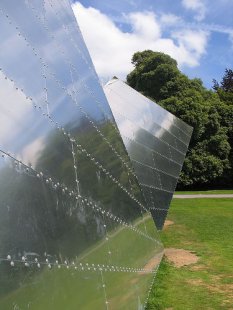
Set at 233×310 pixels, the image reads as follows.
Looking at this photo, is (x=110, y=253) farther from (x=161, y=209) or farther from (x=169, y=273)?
(x=161, y=209)

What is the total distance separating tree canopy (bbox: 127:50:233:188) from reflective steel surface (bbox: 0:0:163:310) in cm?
2708

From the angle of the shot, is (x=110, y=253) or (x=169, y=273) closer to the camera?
(x=110, y=253)

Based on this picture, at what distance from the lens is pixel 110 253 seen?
13.8ft

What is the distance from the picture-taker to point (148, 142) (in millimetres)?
11570

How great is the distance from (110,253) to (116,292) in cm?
43

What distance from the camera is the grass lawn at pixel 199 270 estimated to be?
8.09m

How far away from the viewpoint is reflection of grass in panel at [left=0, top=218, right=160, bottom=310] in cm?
251

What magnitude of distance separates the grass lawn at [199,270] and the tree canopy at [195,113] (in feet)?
41.0

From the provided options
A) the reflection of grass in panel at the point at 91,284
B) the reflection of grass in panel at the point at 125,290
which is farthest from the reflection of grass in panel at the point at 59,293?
the reflection of grass in panel at the point at 125,290

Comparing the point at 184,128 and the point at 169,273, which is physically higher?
the point at 184,128

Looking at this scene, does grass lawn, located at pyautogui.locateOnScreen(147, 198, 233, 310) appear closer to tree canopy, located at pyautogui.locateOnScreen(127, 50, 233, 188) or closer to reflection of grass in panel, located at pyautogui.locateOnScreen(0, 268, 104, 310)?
reflection of grass in panel, located at pyautogui.locateOnScreen(0, 268, 104, 310)

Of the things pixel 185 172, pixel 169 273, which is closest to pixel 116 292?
pixel 169 273

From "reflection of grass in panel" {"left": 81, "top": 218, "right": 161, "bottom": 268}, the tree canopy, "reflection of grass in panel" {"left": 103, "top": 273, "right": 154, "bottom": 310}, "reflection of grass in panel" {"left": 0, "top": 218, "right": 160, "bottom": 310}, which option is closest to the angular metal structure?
"reflection of grass in panel" {"left": 81, "top": 218, "right": 161, "bottom": 268}

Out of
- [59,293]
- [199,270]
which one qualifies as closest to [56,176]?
[59,293]
